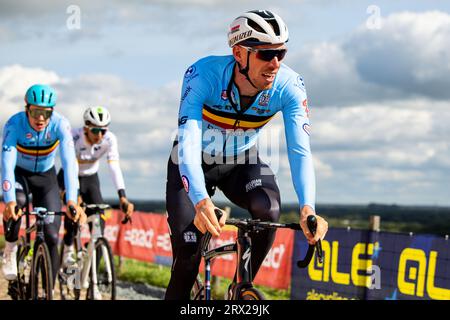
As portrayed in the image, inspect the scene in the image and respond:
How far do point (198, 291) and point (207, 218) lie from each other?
1.67 m

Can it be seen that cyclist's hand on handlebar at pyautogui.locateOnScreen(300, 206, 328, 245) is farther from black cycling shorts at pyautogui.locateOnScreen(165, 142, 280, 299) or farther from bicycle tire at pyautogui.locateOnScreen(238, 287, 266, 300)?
black cycling shorts at pyautogui.locateOnScreen(165, 142, 280, 299)

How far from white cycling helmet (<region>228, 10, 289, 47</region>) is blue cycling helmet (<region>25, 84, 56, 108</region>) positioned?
400 centimetres

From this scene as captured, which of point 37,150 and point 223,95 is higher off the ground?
point 223,95

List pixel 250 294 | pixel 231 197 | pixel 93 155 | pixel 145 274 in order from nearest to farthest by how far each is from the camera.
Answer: pixel 250 294 → pixel 231 197 → pixel 93 155 → pixel 145 274

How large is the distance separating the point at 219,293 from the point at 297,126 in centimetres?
983

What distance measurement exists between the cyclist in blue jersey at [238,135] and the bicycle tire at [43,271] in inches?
132

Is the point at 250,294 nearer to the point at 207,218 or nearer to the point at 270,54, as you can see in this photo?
the point at 207,218

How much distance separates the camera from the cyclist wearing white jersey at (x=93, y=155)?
10344mm

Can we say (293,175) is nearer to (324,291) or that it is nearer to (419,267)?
(419,267)

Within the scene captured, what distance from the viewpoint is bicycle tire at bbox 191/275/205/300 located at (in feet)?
18.6

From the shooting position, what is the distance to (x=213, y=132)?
214 inches

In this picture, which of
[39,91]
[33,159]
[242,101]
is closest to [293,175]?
[242,101]

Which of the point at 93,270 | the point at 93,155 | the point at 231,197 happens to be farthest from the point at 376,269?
the point at 231,197

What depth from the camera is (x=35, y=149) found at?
9.08 meters
